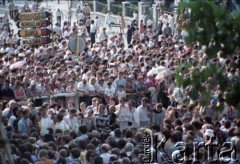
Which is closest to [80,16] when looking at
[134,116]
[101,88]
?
[101,88]

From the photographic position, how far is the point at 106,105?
22.2m

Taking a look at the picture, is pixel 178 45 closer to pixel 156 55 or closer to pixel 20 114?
pixel 156 55

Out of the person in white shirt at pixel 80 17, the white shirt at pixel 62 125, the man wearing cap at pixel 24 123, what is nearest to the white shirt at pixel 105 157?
the man wearing cap at pixel 24 123

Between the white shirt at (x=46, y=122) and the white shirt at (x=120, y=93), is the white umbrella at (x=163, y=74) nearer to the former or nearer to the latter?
the white shirt at (x=120, y=93)

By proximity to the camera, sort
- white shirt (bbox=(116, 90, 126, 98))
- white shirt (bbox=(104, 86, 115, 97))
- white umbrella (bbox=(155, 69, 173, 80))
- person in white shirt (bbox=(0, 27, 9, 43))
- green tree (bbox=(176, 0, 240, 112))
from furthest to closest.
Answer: person in white shirt (bbox=(0, 27, 9, 43)) < white umbrella (bbox=(155, 69, 173, 80)) < white shirt (bbox=(104, 86, 115, 97)) < white shirt (bbox=(116, 90, 126, 98)) < green tree (bbox=(176, 0, 240, 112))

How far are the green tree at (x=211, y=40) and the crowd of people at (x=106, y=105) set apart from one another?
0.87 feet

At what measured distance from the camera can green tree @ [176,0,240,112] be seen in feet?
33.4

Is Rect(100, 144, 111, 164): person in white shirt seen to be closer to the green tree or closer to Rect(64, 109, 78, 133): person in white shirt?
Rect(64, 109, 78, 133): person in white shirt

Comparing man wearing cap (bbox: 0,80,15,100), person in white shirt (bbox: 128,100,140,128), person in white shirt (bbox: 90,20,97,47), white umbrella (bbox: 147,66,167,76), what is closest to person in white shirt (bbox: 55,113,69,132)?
person in white shirt (bbox: 128,100,140,128)

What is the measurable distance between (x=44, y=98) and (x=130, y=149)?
7328mm

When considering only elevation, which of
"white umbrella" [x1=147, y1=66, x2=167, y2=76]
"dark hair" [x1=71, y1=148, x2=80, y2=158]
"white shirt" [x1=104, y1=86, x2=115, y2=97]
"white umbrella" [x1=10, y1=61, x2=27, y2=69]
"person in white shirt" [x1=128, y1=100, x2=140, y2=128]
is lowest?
"person in white shirt" [x1=128, y1=100, x2=140, y2=128]

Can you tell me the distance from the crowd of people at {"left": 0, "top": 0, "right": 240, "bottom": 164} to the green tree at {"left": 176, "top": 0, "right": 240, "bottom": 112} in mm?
264

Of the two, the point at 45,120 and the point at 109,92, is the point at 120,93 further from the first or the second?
the point at 45,120

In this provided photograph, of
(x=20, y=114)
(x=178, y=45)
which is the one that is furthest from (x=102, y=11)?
(x=20, y=114)
